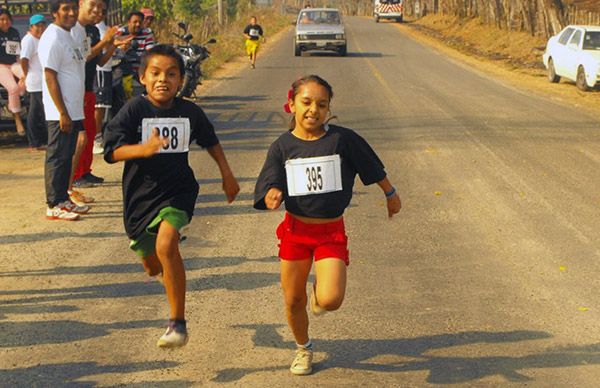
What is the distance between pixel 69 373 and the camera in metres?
5.59

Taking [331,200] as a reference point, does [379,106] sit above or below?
below

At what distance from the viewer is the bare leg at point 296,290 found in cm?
554

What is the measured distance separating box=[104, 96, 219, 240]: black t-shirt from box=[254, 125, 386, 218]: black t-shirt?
653mm

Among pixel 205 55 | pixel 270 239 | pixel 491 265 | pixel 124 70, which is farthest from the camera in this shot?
pixel 205 55

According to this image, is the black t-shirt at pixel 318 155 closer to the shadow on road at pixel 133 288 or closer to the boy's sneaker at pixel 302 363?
the boy's sneaker at pixel 302 363

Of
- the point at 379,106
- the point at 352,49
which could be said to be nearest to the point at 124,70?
the point at 379,106

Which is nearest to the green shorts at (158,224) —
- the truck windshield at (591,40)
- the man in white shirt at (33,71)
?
the man in white shirt at (33,71)

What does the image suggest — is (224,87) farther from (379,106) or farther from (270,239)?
(270,239)

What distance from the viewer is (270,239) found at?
9000 millimetres

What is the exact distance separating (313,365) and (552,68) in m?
23.4

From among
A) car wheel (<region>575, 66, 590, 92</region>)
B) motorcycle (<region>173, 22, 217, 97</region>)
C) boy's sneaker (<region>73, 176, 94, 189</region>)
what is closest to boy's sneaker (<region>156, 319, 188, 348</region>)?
boy's sneaker (<region>73, 176, 94, 189</region>)

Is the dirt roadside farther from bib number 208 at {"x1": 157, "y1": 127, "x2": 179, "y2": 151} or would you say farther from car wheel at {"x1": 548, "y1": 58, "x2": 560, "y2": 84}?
bib number 208 at {"x1": 157, "y1": 127, "x2": 179, "y2": 151}

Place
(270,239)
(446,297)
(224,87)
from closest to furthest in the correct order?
(446,297)
(270,239)
(224,87)

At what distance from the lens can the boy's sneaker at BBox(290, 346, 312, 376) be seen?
5.55 metres
